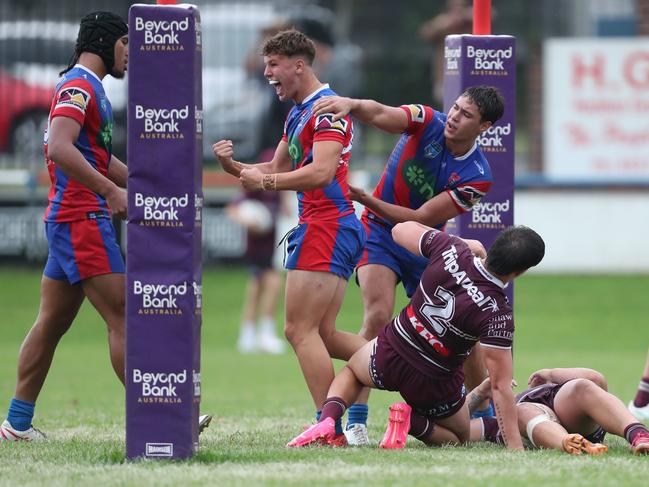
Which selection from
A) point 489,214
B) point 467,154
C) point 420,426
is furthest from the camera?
point 489,214

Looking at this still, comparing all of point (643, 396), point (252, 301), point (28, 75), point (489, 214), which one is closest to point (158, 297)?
point (489, 214)

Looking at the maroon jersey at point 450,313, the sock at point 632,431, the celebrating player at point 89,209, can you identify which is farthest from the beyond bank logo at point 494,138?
the celebrating player at point 89,209

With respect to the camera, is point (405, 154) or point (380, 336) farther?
point (405, 154)

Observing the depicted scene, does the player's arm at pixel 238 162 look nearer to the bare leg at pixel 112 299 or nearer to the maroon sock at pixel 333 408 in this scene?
the bare leg at pixel 112 299

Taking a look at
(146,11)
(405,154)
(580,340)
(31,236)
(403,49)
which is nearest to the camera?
(146,11)

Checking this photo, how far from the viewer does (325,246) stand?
7598 millimetres

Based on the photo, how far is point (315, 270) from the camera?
7.56 meters

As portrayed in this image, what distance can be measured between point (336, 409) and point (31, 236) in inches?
500

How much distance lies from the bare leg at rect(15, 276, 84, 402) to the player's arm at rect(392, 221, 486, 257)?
1868 millimetres

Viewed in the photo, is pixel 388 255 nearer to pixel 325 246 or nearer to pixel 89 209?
pixel 325 246

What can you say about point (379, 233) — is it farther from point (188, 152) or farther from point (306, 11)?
point (306, 11)

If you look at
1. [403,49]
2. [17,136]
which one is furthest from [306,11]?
[17,136]

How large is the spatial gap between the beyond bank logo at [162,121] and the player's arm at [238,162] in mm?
615

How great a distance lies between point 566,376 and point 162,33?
2992 millimetres
